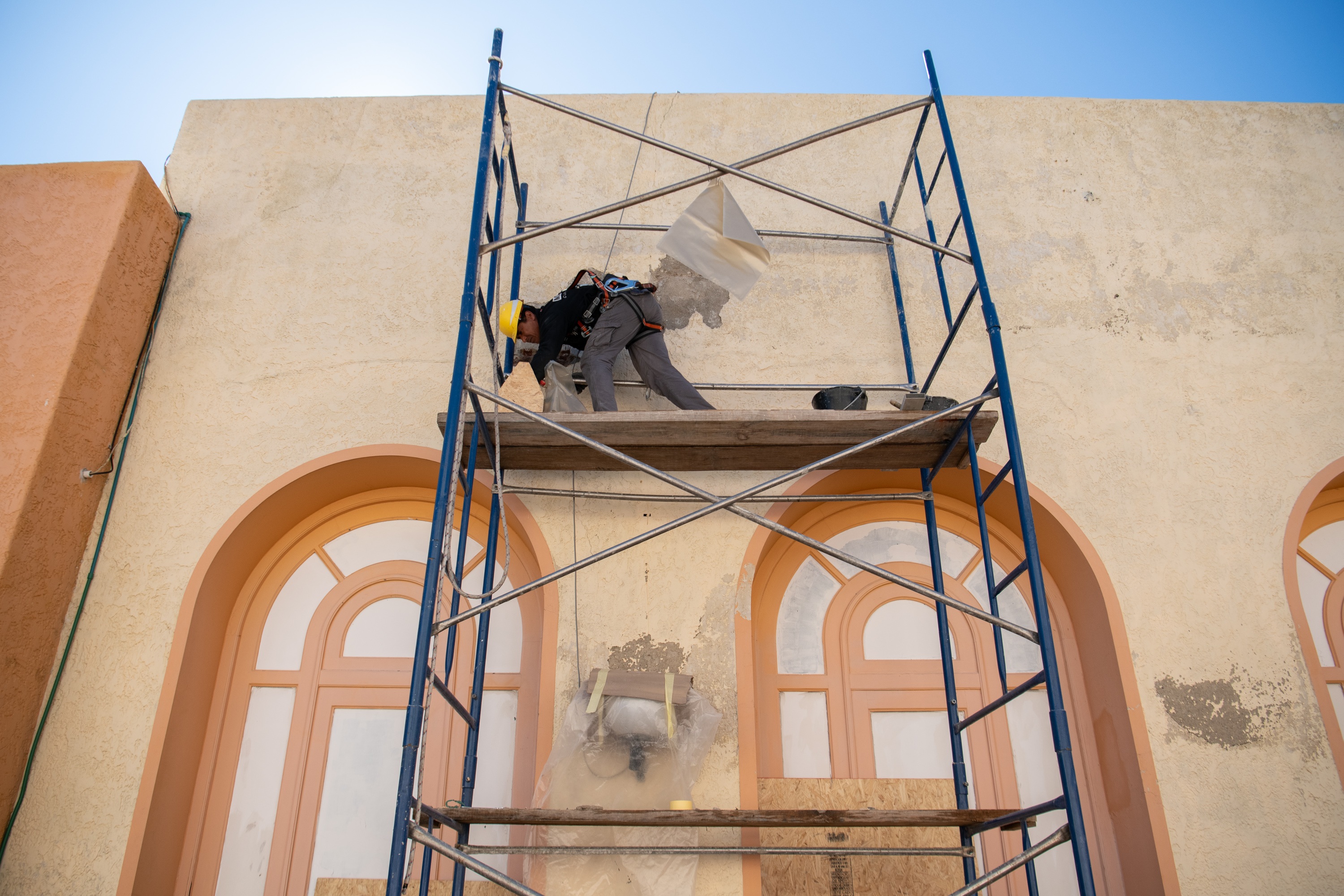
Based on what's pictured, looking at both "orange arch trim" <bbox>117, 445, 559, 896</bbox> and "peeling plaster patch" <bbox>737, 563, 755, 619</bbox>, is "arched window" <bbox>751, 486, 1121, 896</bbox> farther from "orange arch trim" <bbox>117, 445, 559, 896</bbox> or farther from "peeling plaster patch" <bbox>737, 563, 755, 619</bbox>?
"orange arch trim" <bbox>117, 445, 559, 896</bbox>

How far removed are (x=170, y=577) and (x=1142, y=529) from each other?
460cm

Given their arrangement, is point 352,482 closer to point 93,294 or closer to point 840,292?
point 93,294

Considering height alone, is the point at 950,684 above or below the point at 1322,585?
below

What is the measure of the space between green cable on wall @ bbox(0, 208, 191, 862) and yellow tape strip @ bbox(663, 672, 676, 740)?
2.71 metres

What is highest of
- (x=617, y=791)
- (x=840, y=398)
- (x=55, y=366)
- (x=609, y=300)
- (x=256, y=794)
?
(x=609, y=300)

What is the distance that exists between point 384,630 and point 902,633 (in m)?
2.59

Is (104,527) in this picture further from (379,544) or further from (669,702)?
(669,702)

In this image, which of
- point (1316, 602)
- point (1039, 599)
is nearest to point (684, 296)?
point (1039, 599)

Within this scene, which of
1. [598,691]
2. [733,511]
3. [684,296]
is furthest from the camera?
[684,296]

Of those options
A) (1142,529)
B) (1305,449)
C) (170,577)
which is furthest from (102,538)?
(1305,449)

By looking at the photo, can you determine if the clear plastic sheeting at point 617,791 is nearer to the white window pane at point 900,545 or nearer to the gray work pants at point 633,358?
the gray work pants at point 633,358

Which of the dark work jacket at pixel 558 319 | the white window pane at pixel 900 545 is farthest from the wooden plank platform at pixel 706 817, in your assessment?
the dark work jacket at pixel 558 319

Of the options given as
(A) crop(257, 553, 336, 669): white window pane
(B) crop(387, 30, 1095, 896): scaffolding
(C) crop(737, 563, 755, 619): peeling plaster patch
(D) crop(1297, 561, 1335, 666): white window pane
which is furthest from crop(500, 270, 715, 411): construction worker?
(D) crop(1297, 561, 1335, 666): white window pane

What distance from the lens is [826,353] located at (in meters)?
4.62
